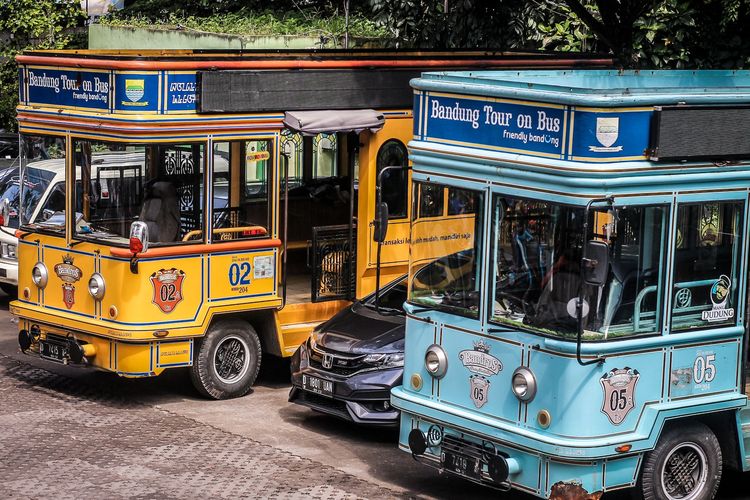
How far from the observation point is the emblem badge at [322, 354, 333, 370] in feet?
37.9

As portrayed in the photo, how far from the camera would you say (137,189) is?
12.5 meters

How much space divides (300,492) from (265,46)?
13830 mm

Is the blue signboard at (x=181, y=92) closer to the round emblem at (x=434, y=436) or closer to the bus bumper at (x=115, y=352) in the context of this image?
the bus bumper at (x=115, y=352)

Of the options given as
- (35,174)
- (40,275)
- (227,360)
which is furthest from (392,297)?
(35,174)

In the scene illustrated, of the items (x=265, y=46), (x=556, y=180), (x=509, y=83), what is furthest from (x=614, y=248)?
(x=265, y=46)

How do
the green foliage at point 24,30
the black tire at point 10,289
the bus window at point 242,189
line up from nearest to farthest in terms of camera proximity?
1. the bus window at point 242,189
2. the black tire at point 10,289
3. the green foliage at point 24,30

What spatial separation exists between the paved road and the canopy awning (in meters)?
2.67

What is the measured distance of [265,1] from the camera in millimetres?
28016

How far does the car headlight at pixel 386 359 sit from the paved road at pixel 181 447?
2.47ft

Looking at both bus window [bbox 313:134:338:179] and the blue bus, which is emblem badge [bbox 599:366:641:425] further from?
bus window [bbox 313:134:338:179]

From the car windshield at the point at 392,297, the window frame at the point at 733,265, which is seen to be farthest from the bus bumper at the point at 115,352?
the window frame at the point at 733,265

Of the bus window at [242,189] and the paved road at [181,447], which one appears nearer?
the paved road at [181,447]

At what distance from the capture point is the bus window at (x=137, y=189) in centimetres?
1238

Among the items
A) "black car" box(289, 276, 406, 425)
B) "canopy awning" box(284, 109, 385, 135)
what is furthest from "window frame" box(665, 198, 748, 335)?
"canopy awning" box(284, 109, 385, 135)
